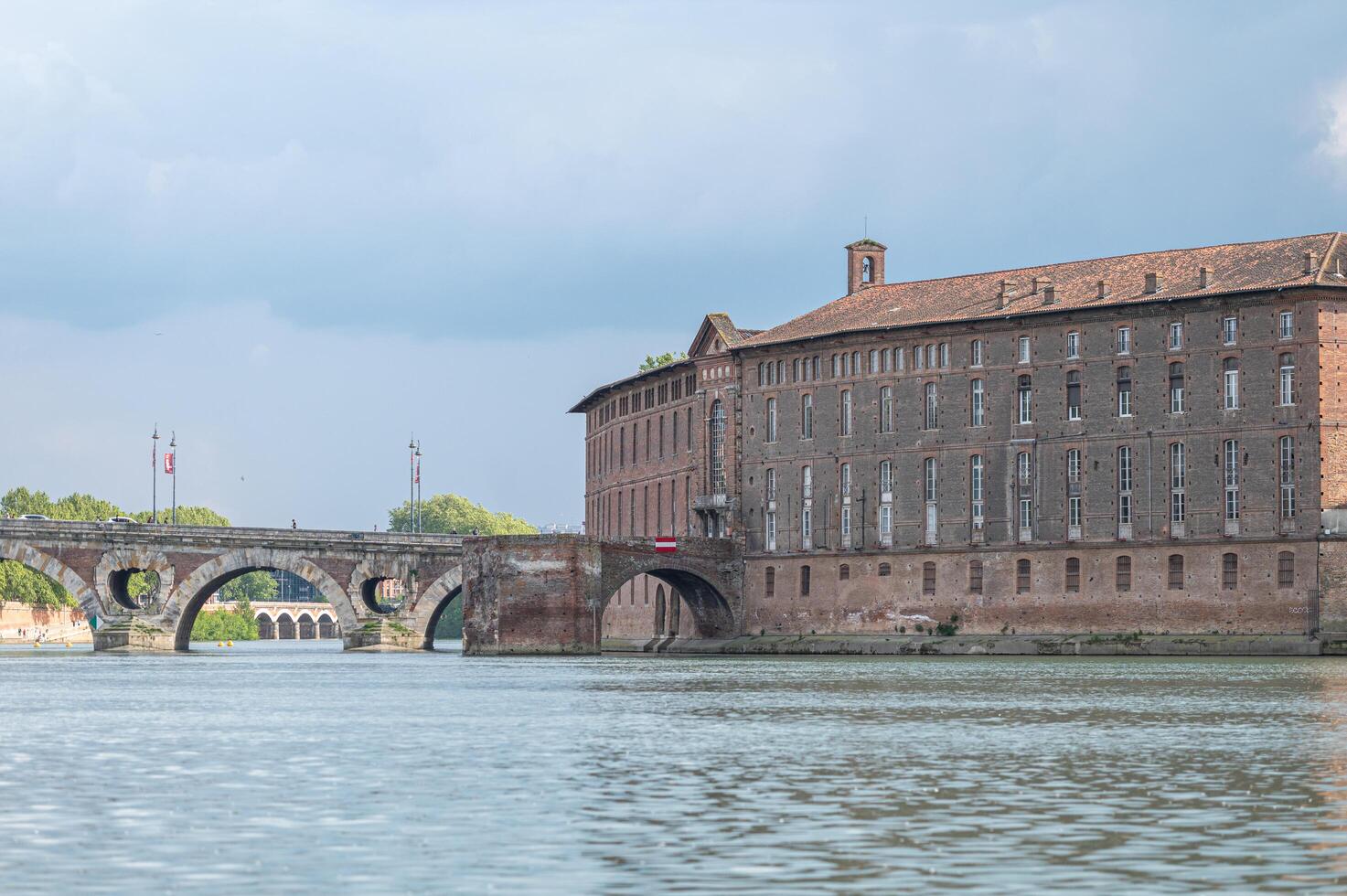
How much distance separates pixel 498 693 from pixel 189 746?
2204 centimetres

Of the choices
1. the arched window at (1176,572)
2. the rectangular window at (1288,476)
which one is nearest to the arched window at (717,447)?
the arched window at (1176,572)

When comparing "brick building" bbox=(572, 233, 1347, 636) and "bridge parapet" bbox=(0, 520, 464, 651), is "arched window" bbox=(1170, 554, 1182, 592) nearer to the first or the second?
"brick building" bbox=(572, 233, 1347, 636)

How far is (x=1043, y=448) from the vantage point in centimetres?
9975

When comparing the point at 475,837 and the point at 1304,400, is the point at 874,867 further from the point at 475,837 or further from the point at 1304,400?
the point at 1304,400

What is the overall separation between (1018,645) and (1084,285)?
16.5m

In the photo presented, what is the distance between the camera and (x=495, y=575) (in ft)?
325

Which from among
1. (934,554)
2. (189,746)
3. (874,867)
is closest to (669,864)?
(874,867)

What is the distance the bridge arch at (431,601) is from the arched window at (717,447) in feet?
45.4

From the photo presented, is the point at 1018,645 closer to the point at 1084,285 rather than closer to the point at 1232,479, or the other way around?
the point at 1232,479

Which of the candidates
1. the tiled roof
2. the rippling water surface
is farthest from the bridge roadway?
the rippling water surface

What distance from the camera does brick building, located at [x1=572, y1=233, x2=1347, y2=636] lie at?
93062mm

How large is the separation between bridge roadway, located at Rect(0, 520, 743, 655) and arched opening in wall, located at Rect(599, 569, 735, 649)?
0.14m

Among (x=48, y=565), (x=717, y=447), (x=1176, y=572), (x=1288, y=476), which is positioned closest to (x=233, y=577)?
(x=48, y=565)

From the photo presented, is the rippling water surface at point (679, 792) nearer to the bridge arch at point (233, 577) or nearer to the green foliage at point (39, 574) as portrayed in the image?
the bridge arch at point (233, 577)
